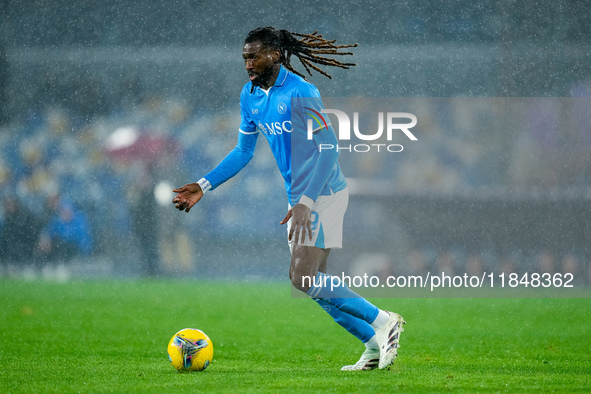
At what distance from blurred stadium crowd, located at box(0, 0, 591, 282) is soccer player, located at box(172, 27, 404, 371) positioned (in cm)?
731

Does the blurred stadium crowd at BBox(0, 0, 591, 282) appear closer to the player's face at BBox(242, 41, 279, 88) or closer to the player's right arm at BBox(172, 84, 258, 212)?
the player's right arm at BBox(172, 84, 258, 212)

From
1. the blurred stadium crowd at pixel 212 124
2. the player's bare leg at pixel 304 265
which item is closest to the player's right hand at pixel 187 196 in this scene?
the player's bare leg at pixel 304 265

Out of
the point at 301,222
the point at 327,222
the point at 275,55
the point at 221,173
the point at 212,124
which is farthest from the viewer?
the point at 212,124

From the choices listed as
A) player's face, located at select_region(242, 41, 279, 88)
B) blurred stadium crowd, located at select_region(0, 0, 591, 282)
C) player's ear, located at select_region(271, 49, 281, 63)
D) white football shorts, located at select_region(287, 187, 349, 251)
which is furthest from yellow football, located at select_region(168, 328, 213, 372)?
blurred stadium crowd, located at select_region(0, 0, 591, 282)

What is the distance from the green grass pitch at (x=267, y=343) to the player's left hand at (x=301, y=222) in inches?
29.5

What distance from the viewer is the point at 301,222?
4297mm

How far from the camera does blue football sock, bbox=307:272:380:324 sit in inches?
174

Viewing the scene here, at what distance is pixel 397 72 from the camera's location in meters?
14.1

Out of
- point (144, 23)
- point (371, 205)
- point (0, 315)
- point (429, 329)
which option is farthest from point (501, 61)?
point (0, 315)

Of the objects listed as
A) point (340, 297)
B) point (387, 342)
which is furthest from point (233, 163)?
point (387, 342)

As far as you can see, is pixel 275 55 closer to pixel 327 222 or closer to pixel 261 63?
pixel 261 63

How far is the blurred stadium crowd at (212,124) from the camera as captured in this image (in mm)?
12438

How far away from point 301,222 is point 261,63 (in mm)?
989

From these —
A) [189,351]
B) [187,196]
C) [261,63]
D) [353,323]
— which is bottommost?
[189,351]
